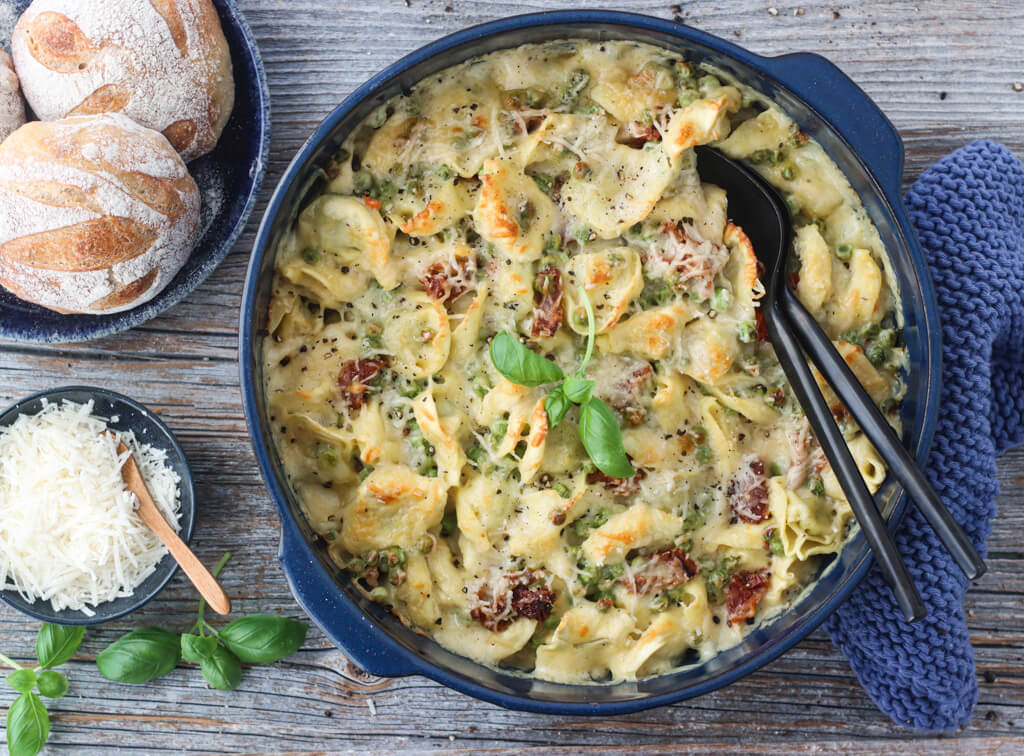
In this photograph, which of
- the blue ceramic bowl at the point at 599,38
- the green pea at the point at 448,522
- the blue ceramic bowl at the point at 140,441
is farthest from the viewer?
the blue ceramic bowl at the point at 140,441

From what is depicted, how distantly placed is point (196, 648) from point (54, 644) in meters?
0.44

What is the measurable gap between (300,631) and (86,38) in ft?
6.10

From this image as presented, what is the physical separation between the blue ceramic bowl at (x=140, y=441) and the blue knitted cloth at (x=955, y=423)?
2.01 m

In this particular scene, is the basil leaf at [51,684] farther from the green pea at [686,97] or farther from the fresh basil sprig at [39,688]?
the green pea at [686,97]

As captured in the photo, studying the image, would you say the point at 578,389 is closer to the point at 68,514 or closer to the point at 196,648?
the point at 196,648

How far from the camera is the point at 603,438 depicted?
7.47ft

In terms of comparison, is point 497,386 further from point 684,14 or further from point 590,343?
point 684,14

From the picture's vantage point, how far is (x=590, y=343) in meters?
2.28

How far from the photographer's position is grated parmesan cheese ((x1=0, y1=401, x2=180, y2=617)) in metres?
2.64

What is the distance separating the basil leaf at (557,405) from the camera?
2346 millimetres

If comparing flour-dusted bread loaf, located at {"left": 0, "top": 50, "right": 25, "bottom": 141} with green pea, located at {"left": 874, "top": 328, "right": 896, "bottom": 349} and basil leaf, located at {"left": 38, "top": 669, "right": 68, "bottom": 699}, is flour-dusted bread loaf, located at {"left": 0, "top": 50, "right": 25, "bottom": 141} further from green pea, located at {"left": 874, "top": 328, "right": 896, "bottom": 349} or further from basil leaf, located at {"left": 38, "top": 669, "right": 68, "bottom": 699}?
green pea, located at {"left": 874, "top": 328, "right": 896, "bottom": 349}

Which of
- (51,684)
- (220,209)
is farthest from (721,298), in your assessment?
(51,684)

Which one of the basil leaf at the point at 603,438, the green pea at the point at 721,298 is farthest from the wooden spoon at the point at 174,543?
the green pea at the point at 721,298

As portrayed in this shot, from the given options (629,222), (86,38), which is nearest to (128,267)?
(86,38)
